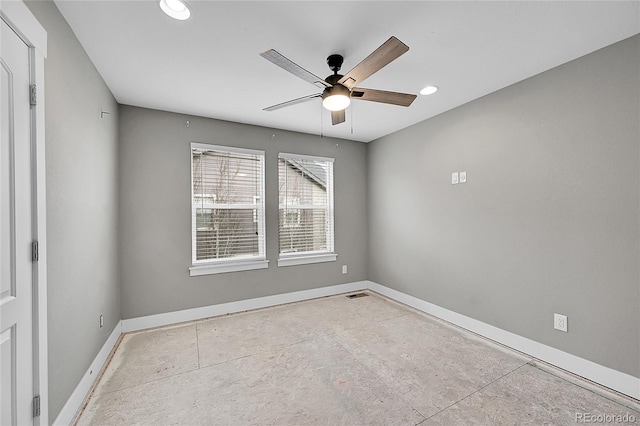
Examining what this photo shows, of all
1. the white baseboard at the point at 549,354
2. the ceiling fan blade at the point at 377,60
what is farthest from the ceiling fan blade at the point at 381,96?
the white baseboard at the point at 549,354

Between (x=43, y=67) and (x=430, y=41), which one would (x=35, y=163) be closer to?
(x=43, y=67)

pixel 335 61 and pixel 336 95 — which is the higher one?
pixel 335 61

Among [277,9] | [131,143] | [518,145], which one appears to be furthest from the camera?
[131,143]

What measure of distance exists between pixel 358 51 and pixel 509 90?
1.64m

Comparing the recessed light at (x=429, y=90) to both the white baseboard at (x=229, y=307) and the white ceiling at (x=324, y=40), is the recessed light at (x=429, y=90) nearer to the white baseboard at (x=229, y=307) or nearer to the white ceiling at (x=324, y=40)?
the white ceiling at (x=324, y=40)

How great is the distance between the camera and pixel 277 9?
1654mm

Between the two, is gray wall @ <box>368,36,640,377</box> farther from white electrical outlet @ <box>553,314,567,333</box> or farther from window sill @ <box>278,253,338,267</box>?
window sill @ <box>278,253,338,267</box>

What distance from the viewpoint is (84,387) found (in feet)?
6.34

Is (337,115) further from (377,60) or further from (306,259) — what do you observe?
(306,259)

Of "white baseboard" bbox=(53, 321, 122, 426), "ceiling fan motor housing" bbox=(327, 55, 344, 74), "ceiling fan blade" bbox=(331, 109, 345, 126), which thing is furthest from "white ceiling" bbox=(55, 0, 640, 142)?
"white baseboard" bbox=(53, 321, 122, 426)

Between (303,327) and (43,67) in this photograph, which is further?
(303,327)

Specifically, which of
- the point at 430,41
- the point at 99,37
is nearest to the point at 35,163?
the point at 99,37

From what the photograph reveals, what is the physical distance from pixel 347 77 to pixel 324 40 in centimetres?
30

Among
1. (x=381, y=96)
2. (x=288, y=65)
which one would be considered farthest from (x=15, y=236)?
(x=381, y=96)
